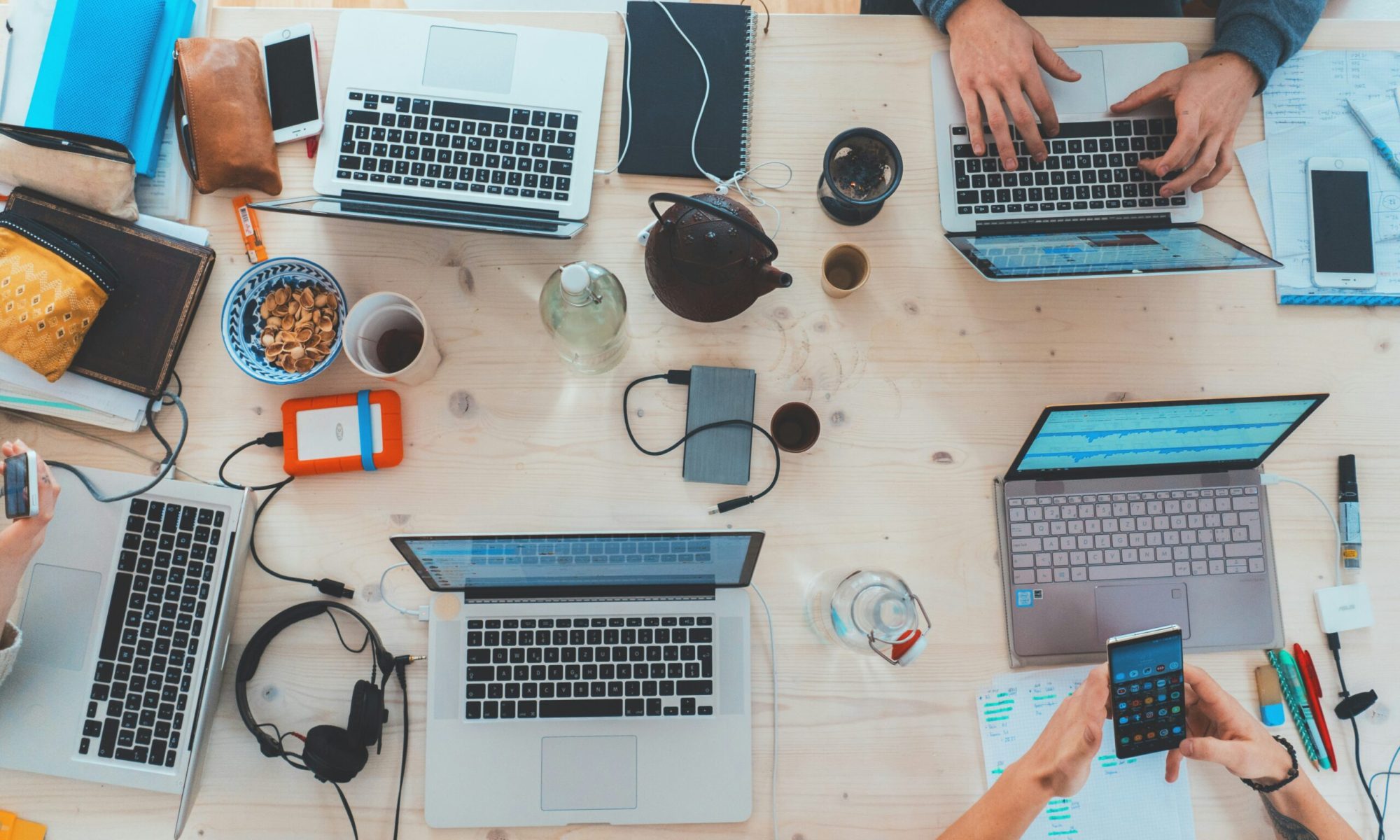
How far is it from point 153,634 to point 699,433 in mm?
739

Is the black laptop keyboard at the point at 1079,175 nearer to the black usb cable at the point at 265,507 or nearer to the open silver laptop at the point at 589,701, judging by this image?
the open silver laptop at the point at 589,701

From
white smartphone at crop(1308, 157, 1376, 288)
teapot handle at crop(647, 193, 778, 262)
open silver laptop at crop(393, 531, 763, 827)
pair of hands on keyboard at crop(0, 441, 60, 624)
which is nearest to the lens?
teapot handle at crop(647, 193, 778, 262)

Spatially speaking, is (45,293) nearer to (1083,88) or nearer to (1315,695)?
(1083,88)

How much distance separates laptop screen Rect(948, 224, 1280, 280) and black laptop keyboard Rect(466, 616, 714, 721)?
2.04 ft

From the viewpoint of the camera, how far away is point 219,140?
1.03 meters

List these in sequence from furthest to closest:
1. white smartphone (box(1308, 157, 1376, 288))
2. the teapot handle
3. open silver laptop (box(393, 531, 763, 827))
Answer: white smartphone (box(1308, 157, 1376, 288)) → open silver laptop (box(393, 531, 763, 827)) → the teapot handle

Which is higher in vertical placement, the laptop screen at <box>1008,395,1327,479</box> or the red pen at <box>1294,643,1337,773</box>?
the laptop screen at <box>1008,395,1327,479</box>

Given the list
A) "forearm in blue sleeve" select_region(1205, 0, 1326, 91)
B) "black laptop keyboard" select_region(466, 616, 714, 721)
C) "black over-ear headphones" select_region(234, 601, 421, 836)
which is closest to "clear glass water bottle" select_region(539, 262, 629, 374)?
"black laptop keyboard" select_region(466, 616, 714, 721)

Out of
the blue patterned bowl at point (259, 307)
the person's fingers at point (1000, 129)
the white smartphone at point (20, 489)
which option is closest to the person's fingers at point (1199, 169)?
Answer: the person's fingers at point (1000, 129)

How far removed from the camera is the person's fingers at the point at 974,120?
1.06 metres

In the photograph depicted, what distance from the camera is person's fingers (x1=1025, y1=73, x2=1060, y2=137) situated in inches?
41.4

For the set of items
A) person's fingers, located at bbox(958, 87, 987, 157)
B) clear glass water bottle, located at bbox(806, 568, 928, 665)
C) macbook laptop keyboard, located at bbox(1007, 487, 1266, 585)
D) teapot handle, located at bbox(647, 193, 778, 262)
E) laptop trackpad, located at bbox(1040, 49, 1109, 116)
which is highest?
laptop trackpad, located at bbox(1040, 49, 1109, 116)

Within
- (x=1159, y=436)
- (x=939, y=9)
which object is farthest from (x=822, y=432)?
(x=939, y=9)

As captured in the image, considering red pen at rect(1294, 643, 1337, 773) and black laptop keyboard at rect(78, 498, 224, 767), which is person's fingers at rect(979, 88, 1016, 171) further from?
black laptop keyboard at rect(78, 498, 224, 767)
